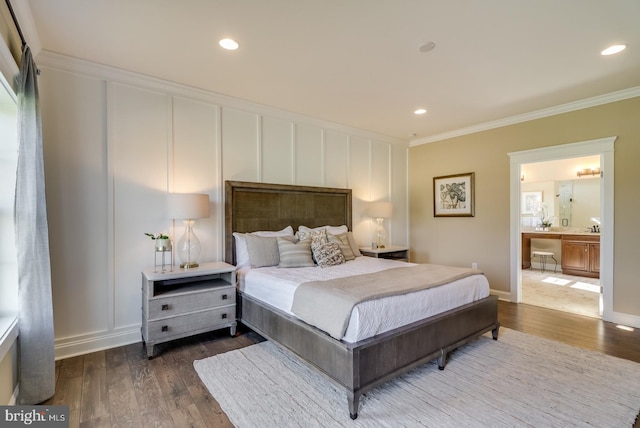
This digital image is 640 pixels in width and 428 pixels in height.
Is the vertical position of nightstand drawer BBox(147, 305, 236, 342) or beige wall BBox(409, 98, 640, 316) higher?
beige wall BBox(409, 98, 640, 316)

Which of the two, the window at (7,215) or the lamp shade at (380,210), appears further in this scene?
the lamp shade at (380,210)

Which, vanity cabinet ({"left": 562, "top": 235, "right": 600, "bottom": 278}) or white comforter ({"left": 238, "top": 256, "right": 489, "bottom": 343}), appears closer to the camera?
white comforter ({"left": 238, "top": 256, "right": 489, "bottom": 343})

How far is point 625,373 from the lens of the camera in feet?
Answer: 8.02

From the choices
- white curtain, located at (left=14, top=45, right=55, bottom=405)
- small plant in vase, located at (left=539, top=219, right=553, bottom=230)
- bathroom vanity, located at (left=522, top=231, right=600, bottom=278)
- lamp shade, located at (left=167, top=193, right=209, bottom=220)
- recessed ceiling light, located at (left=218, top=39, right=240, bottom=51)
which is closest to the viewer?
white curtain, located at (left=14, top=45, right=55, bottom=405)

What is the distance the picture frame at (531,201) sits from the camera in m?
7.71

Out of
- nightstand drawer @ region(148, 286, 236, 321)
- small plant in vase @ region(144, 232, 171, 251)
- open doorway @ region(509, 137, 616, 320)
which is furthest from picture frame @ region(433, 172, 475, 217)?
small plant in vase @ region(144, 232, 171, 251)

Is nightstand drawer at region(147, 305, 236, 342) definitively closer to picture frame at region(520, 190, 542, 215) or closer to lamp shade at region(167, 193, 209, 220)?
lamp shade at region(167, 193, 209, 220)

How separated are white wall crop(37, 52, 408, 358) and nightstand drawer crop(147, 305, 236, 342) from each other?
1.80 feet

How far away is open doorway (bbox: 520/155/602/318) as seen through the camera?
5.98 meters

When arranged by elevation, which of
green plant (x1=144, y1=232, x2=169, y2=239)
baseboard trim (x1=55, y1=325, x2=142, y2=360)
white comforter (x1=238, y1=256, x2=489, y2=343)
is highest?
green plant (x1=144, y1=232, x2=169, y2=239)

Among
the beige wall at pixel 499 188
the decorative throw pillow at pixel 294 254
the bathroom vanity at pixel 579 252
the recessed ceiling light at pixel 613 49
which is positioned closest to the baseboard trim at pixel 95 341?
the decorative throw pillow at pixel 294 254

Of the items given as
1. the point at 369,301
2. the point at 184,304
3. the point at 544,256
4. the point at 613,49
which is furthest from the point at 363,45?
the point at 544,256

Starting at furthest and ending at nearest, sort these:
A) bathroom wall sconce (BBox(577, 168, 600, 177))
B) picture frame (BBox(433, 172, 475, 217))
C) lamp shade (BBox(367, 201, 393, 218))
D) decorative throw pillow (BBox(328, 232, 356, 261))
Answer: bathroom wall sconce (BBox(577, 168, 600, 177))
picture frame (BBox(433, 172, 475, 217))
lamp shade (BBox(367, 201, 393, 218))
decorative throw pillow (BBox(328, 232, 356, 261))

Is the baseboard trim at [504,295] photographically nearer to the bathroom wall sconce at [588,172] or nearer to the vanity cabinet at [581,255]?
the vanity cabinet at [581,255]
